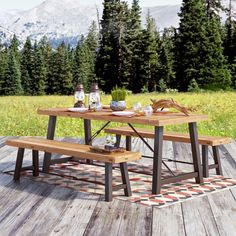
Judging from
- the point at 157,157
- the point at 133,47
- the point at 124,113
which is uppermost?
the point at 133,47

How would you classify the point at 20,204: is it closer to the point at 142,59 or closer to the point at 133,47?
the point at 133,47

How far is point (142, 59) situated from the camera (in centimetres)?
2739

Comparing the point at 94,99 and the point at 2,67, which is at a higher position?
the point at 94,99

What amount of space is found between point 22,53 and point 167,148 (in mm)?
29311

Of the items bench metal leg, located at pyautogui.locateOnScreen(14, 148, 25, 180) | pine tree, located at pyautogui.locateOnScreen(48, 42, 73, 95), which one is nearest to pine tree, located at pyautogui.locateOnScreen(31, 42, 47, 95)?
pine tree, located at pyautogui.locateOnScreen(48, 42, 73, 95)

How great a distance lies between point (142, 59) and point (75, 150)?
925 inches

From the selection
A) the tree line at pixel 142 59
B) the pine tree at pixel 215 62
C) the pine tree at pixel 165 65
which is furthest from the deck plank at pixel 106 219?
the pine tree at pixel 165 65

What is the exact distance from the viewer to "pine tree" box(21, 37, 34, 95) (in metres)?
32.2

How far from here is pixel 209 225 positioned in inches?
133

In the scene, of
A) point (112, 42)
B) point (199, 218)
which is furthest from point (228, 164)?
point (112, 42)

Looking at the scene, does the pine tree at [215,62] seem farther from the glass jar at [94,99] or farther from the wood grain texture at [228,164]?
the glass jar at [94,99]

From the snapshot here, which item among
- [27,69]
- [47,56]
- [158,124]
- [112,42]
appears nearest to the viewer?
[158,124]

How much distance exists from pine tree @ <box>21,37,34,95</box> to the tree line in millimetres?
64

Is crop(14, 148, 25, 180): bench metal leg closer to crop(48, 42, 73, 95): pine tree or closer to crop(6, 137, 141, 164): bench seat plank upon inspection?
crop(6, 137, 141, 164): bench seat plank
